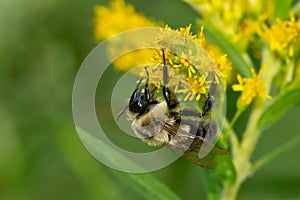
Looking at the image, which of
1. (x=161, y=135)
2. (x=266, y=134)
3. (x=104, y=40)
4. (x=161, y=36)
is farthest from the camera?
(x=266, y=134)

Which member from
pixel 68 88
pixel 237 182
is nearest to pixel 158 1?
pixel 68 88

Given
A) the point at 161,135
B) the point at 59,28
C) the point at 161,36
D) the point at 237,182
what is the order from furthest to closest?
the point at 59,28, the point at 237,182, the point at 161,135, the point at 161,36

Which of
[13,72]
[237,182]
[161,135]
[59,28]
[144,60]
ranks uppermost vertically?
[59,28]

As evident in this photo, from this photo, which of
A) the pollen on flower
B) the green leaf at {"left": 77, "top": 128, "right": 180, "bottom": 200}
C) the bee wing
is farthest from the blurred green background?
the bee wing

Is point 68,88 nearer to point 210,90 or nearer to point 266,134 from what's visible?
point 266,134

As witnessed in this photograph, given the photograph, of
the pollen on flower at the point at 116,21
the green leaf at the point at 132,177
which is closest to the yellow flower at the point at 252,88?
the green leaf at the point at 132,177

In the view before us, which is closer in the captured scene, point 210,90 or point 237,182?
point 210,90

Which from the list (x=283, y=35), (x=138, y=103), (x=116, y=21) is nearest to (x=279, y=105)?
(x=283, y=35)
